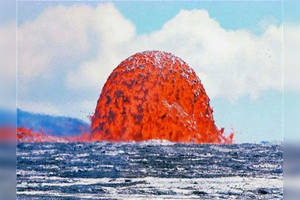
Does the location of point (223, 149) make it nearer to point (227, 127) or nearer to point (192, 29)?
point (227, 127)

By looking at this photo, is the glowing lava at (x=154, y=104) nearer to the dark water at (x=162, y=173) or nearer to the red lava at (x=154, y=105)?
the red lava at (x=154, y=105)

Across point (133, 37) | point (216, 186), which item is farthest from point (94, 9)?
point (216, 186)

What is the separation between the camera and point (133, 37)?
6078 mm

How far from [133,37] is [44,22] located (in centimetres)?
101

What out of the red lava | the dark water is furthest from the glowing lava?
the dark water

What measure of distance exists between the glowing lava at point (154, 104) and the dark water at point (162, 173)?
0.40 ft

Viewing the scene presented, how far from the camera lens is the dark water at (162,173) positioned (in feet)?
19.7

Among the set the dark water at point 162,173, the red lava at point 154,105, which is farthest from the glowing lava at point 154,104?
the dark water at point 162,173

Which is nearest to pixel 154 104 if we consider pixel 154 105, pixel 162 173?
pixel 154 105

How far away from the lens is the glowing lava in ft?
19.8

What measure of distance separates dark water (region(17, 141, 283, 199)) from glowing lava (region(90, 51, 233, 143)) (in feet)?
0.40

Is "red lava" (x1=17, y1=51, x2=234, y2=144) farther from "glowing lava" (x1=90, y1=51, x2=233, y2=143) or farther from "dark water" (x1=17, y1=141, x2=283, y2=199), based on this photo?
"dark water" (x1=17, y1=141, x2=283, y2=199)

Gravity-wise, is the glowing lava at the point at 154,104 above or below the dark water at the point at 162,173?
above

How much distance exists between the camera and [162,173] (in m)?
6.03
